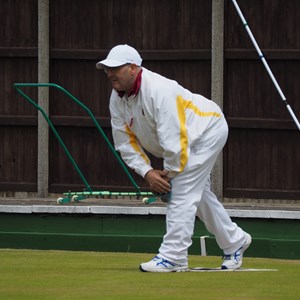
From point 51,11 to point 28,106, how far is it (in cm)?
86

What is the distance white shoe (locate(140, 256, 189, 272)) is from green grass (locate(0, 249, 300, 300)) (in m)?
0.07

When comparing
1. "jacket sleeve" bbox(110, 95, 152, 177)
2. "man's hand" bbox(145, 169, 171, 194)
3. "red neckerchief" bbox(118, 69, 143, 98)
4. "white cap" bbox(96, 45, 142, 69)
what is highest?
"white cap" bbox(96, 45, 142, 69)

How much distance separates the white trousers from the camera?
29.1ft

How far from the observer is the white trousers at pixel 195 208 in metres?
8.86

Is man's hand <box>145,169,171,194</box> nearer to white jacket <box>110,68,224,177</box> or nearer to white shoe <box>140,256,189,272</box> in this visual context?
white jacket <box>110,68,224,177</box>

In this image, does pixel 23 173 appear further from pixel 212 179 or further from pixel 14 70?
pixel 212 179

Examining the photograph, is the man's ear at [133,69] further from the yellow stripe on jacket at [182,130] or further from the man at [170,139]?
the yellow stripe on jacket at [182,130]

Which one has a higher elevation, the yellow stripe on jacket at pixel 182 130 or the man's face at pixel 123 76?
the man's face at pixel 123 76

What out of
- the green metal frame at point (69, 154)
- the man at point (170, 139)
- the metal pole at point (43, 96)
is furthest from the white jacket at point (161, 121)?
the metal pole at point (43, 96)

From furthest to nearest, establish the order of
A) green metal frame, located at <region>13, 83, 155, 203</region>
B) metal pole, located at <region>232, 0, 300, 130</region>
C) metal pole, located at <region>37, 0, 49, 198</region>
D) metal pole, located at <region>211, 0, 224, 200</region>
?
metal pole, located at <region>37, 0, 49, 198</region>
metal pole, located at <region>211, 0, 224, 200</region>
green metal frame, located at <region>13, 83, 155, 203</region>
metal pole, located at <region>232, 0, 300, 130</region>

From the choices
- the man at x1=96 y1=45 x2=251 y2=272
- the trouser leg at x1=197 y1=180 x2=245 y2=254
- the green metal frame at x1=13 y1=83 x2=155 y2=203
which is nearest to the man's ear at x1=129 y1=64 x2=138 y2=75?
the man at x1=96 y1=45 x2=251 y2=272

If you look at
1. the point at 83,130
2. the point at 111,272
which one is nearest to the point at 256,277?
the point at 111,272

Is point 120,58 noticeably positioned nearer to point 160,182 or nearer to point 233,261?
point 160,182

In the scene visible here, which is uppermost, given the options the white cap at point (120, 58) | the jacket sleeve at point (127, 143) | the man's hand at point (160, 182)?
the white cap at point (120, 58)
